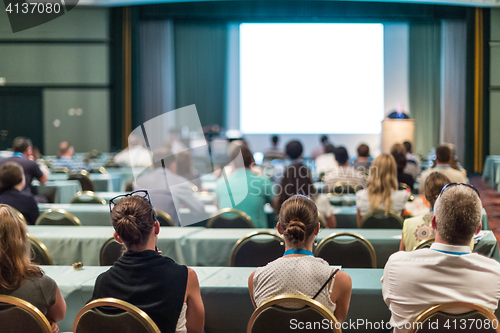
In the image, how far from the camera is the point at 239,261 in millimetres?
3270

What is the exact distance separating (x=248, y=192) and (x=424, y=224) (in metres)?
1.97

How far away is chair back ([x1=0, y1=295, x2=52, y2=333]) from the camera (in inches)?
71.9

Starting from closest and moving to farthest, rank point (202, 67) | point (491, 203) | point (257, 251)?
1. point (257, 251)
2. point (491, 203)
3. point (202, 67)

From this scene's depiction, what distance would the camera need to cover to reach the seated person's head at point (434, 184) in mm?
2996

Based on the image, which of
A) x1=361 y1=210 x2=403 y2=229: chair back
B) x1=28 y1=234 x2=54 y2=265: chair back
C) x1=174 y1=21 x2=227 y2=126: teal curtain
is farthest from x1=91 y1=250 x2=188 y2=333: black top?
x1=174 y1=21 x2=227 y2=126: teal curtain

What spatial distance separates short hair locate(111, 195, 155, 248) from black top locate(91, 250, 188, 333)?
0.20ft

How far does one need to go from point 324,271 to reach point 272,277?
0.20 metres

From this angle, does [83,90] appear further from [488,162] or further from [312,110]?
[488,162]

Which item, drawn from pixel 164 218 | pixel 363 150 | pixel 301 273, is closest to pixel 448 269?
pixel 301 273

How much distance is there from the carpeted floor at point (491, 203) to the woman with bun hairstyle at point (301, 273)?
4.48m

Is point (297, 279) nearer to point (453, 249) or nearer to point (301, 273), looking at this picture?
point (301, 273)

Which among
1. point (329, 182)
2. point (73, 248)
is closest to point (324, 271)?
point (73, 248)

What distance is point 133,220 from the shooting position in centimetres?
194

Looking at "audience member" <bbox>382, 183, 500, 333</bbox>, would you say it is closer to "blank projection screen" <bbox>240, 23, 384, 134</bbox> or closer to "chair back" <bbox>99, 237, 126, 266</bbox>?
"chair back" <bbox>99, 237, 126, 266</bbox>
